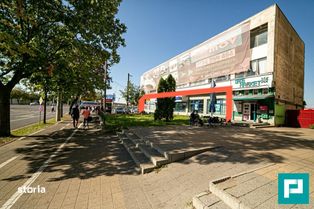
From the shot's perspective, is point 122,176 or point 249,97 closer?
point 122,176

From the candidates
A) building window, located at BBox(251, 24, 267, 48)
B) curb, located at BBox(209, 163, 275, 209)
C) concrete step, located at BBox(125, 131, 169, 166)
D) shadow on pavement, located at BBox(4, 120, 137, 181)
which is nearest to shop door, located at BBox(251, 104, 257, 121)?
building window, located at BBox(251, 24, 267, 48)

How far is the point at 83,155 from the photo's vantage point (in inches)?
317

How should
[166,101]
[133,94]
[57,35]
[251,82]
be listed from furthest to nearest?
1. [133,94]
2. [251,82]
3. [166,101]
4. [57,35]

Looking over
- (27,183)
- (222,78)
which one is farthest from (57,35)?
(222,78)

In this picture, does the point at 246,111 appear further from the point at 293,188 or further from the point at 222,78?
the point at 293,188

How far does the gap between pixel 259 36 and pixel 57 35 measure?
829 inches

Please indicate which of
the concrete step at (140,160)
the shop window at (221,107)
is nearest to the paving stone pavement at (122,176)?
the concrete step at (140,160)

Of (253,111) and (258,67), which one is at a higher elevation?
(258,67)

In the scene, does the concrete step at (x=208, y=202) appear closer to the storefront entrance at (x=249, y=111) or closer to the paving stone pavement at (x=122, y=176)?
the paving stone pavement at (x=122, y=176)

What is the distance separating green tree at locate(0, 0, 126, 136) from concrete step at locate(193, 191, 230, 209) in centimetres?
922

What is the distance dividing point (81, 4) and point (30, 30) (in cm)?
327

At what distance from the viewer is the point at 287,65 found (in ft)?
73.5

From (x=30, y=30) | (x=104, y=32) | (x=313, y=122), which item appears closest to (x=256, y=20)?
(x=313, y=122)

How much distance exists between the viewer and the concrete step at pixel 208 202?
3.61m
